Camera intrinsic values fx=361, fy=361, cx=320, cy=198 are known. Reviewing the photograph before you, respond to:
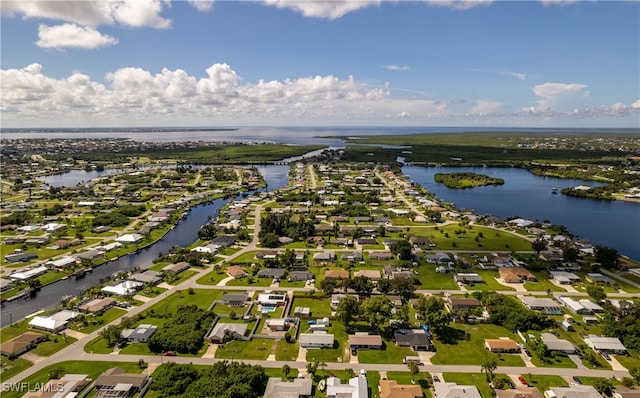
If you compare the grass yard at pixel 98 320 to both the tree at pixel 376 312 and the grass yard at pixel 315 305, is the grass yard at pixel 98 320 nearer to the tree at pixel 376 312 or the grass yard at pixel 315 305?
the grass yard at pixel 315 305

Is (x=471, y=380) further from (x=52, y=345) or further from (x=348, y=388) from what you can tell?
(x=52, y=345)

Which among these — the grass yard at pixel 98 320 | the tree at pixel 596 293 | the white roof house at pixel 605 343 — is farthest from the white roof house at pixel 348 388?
the tree at pixel 596 293

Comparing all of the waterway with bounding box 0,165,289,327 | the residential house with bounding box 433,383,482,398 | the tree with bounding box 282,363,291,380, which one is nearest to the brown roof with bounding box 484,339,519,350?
the residential house with bounding box 433,383,482,398

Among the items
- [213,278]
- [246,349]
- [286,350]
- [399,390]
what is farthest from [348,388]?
[213,278]

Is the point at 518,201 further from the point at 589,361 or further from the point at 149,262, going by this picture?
the point at 149,262

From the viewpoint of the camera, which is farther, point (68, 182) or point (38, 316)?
point (68, 182)

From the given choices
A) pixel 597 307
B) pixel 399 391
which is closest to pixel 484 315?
pixel 597 307
